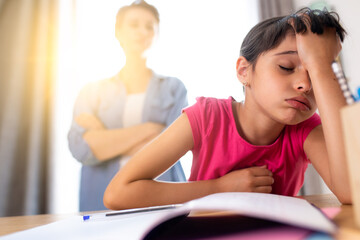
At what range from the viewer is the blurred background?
6.86ft

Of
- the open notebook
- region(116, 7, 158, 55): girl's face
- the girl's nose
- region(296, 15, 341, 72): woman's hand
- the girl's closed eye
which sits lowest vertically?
the open notebook

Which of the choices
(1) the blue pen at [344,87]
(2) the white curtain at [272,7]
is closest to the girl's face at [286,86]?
(1) the blue pen at [344,87]

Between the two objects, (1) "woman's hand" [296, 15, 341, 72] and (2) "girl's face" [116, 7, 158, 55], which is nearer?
(1) "woman's hand" [296, 15, 341, 72]

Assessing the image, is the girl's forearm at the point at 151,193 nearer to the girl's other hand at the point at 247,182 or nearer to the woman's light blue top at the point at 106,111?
the girl's other hand at the point at 247,182

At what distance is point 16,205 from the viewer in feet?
6.67

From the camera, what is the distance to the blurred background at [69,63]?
209 centimetres

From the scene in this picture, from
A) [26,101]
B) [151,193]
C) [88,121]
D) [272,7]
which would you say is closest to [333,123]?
[151,193]

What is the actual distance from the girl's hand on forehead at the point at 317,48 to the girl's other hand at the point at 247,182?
0.89 feet

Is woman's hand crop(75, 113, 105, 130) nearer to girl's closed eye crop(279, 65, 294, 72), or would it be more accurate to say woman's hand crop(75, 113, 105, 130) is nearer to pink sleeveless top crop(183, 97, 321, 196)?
pink sleeveless top crop(183, 97, 321, 196)

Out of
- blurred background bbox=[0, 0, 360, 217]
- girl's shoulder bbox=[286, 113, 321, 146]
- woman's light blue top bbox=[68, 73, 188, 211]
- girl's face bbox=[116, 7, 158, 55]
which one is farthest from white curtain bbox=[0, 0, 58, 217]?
girl's shoulder bbox=[286, 113, 321, 146]

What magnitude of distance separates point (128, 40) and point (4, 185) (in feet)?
4.22

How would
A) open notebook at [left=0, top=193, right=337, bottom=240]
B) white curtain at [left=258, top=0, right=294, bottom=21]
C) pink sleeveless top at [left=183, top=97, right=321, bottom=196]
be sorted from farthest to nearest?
white curtain at [left=258, top=0, right=294, bottom=21]
pink sleeveless top at [left=183, top=97, right=321, bottom=196]
open notebook at [left=0, top=193, right=337, bottom=240]

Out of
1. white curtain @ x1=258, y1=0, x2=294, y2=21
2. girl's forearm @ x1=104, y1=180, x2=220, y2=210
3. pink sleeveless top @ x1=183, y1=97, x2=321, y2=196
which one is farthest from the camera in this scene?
white curtain @ x1=258, y1=0, x2=294, y2=21

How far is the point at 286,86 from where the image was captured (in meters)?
0.72
